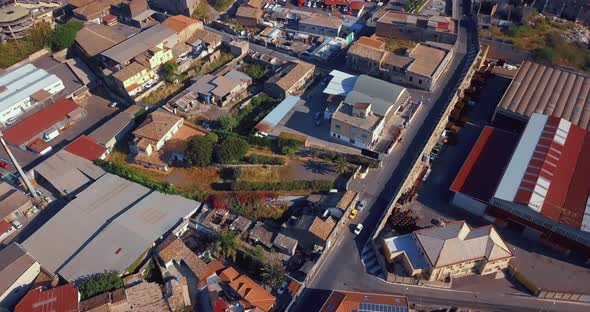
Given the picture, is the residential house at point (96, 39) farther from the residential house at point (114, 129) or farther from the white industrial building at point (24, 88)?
the residential house at point (114, 129)

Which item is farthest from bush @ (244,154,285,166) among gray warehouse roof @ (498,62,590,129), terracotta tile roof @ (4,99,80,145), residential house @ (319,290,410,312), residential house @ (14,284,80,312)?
gray warehouse roof @ (498,62,590,129)

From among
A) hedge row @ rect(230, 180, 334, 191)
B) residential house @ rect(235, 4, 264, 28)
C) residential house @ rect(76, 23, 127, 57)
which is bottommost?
hedge row @ rect(230, 180, 334, 191)

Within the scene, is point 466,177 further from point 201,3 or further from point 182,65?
point 201,3

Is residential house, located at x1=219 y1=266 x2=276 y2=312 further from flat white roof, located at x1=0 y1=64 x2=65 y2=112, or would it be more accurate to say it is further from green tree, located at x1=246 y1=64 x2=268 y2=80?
flat white roof, located at x1=0 y1=64 x2=65 y2=112

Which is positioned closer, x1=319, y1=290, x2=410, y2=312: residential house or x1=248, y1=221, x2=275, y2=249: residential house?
x1=319, y1=290, x2=410, y2=312: residential house

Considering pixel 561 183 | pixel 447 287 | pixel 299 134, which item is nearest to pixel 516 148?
pixel 561 183

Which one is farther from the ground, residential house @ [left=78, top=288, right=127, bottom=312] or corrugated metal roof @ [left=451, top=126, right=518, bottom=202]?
corrugated metal roof @ [left=451, top=126, right=518, bottom=202]

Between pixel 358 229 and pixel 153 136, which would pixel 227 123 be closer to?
pixel 153 136

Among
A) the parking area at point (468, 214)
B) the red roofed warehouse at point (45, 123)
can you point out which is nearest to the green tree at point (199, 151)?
the red roofed warehouse at point (45, 123)
